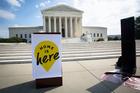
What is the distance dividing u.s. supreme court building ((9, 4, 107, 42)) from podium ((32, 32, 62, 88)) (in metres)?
39.1

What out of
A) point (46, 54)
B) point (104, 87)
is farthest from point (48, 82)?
point (104, 87)

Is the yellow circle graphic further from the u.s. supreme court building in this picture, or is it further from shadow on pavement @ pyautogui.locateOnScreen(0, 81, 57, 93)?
the u.s. supreme court building

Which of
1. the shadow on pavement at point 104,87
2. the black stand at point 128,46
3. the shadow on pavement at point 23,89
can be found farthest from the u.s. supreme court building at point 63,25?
the shadow on pavement at point 23,89

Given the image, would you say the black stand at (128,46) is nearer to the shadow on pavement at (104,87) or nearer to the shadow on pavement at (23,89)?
the shadow on pavement at (104,87)

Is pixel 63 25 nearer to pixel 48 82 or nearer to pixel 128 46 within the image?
pixel 128 46

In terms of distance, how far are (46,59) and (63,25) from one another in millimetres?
48686

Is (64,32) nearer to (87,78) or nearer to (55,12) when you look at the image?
(55,12)

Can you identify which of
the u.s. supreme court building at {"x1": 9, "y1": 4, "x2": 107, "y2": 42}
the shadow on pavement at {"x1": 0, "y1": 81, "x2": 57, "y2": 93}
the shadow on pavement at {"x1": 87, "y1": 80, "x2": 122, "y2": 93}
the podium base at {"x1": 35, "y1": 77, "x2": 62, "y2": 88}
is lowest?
the shadow on pavement at {"x1": 0, "y1": 81, "x2": 57, "y2": 93}

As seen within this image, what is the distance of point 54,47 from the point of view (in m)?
4.20

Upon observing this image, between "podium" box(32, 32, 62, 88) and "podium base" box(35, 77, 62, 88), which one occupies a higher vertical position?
"podium" box(32, 32, 62, 88)

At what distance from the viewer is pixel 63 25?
171 ft

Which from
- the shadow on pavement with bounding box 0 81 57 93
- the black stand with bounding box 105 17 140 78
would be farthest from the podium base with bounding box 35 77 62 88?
the black stand with bounding box 105 17 140 78

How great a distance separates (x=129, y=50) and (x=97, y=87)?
243cm

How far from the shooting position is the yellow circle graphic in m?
4.06
